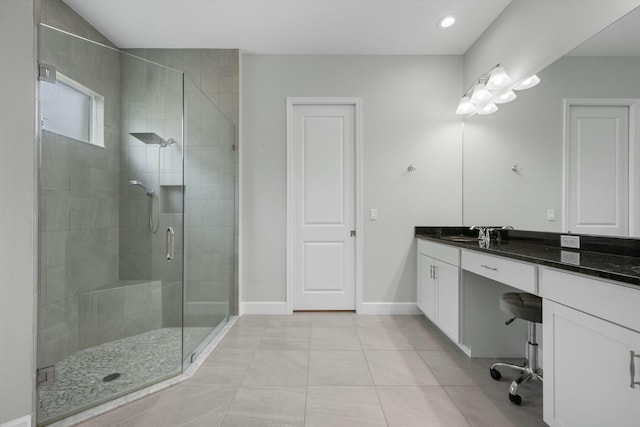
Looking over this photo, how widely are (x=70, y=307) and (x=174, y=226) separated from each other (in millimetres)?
733

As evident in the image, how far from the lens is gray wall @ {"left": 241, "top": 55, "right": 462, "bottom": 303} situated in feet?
10.1

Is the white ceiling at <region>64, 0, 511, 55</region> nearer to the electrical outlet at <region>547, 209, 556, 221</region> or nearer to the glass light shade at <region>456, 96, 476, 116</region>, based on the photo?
the glass light shade at <region>456, 96, 476, 116</region>

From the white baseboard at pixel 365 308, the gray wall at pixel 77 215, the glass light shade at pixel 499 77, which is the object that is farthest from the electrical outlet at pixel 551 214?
the gray wall at pixel 77 215

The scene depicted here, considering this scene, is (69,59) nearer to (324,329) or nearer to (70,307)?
(70,307)

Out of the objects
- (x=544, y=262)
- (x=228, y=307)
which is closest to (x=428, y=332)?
(x=544, y=262)

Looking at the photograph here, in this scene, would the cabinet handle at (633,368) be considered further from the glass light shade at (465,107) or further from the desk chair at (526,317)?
the glass light shade at (465,107)

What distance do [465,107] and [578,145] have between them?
4.36 ft

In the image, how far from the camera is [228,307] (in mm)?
2930

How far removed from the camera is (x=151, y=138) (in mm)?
1994

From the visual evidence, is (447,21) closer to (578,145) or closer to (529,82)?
(529,82)

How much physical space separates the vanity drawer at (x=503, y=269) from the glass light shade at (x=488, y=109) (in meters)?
1.46

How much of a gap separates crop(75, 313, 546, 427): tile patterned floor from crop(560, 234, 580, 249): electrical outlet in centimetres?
93

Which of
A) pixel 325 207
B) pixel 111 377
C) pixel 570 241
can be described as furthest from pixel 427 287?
pixel 111 377

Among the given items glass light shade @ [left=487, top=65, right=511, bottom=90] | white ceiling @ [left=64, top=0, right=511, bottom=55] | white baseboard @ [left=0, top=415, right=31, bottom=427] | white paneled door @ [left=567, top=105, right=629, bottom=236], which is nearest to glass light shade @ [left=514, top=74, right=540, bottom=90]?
glass light shade @ [left=487, top=65, right=511, bottom=90]
